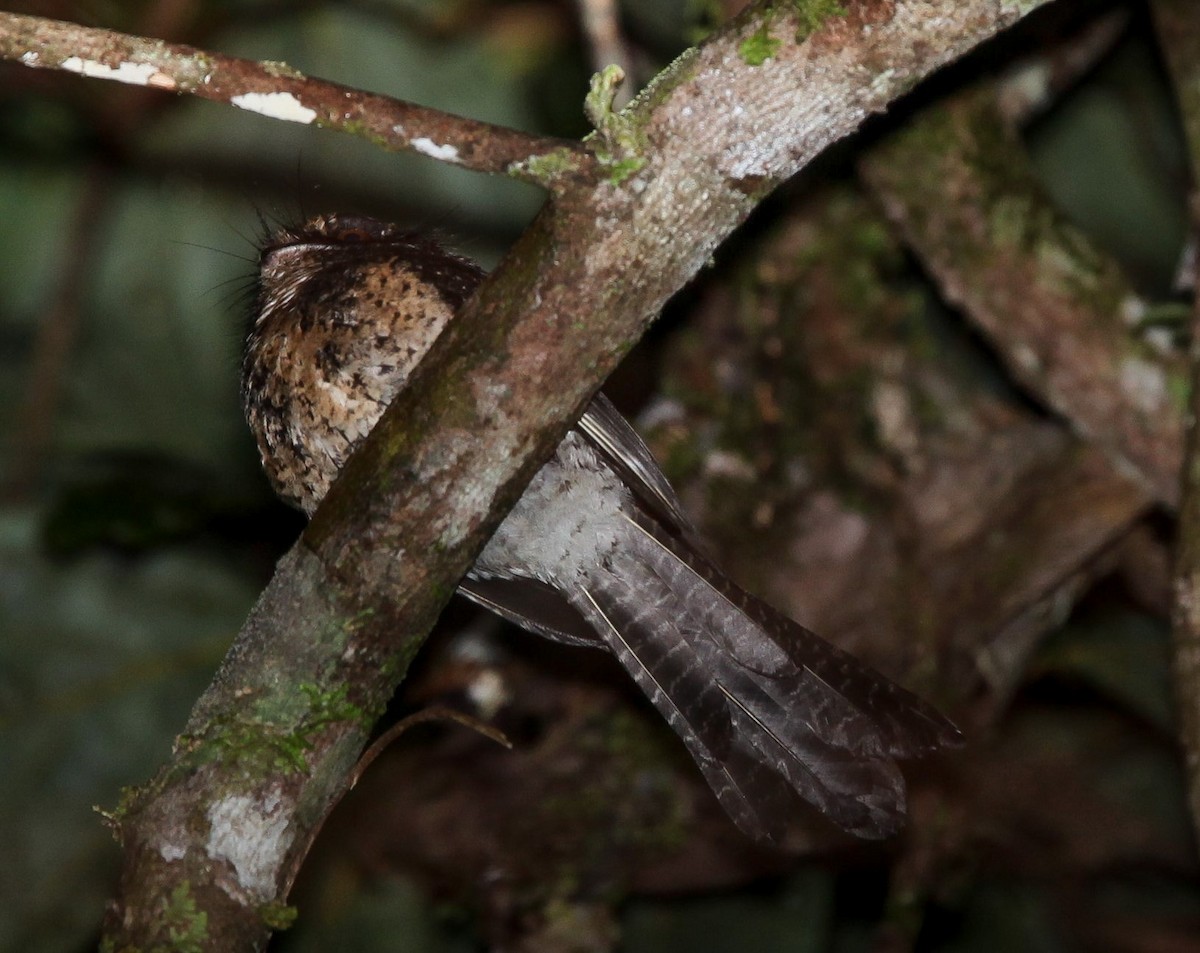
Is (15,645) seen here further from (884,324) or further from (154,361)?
(884,324)

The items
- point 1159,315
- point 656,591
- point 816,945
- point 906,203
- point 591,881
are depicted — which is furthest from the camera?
point 816,945

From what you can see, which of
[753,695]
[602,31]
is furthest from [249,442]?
[753,695]

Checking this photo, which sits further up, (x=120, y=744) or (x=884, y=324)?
(x=884, y=324)

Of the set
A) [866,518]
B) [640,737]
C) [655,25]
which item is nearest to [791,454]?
[866,518]

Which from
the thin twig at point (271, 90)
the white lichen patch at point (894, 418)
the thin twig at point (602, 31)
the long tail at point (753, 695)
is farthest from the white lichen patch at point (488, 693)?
the thin twig at point (271, 90)

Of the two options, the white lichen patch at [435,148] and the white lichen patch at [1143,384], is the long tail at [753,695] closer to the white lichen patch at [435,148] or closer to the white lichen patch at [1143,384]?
the white lichen patch at [435,148]

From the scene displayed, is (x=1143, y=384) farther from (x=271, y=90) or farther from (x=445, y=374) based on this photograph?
(x=271, y=90)

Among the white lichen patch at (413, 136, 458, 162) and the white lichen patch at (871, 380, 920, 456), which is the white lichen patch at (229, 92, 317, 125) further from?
the white lichen patch at (871, 380, 920, 456)
